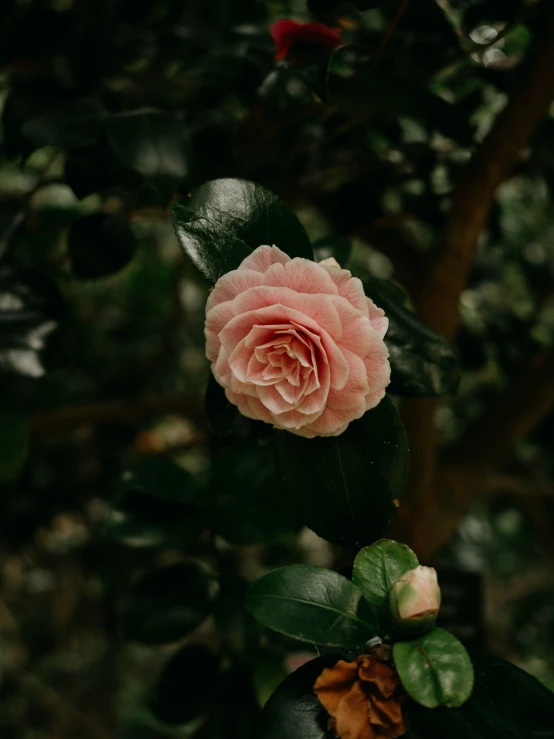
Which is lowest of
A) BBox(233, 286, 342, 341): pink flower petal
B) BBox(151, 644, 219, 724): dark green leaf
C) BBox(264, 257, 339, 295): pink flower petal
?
BBox(151, 644, 219, 724): dark green leaf

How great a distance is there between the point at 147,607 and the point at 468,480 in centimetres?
59

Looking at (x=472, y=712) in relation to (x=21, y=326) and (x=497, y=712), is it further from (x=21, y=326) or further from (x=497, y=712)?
(x=21, y=326)

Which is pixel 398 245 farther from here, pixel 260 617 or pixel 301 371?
pixel 260 617

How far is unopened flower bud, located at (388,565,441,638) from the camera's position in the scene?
0.50m

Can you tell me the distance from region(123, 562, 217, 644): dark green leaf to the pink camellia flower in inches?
17.9

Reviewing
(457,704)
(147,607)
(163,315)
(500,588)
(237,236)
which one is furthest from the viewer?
(500,588)

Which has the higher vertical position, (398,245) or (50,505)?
(398,245)

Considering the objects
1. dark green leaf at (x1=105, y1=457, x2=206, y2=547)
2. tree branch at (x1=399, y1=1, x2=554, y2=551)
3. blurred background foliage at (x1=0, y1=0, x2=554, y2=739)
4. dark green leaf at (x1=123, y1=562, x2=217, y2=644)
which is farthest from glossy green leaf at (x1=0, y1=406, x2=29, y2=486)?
tree branch at (x1=399, y1=1, x2=554, y2=551)

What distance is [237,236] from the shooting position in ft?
1.94

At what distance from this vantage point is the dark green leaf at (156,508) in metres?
0.88

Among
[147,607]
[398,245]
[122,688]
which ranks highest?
[398,245]

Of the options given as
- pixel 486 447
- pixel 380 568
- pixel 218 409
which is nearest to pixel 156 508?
pixel 218 409

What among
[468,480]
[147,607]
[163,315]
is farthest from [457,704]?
[163,315]

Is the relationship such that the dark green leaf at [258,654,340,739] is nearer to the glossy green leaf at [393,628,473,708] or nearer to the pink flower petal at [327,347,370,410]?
the glossy green leaf at [393,628,473,708]
